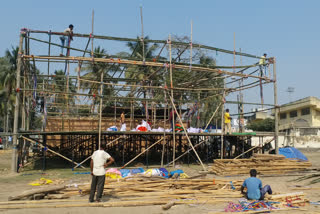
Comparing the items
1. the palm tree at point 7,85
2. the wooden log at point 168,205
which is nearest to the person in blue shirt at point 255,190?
the wooden log at point 168,205

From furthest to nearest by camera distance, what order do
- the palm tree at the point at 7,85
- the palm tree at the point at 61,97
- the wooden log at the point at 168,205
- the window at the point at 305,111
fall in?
1. the window at the point at 305,111
2. the palm tree at the point at 7,85
3. the palm tree at the point at 61,97
4. the wooden log at the point at 168,205

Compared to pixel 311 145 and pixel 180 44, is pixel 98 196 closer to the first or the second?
pixel 180 44

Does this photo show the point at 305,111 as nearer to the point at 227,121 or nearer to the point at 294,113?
the point at 294,113

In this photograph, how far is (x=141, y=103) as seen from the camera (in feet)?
67.5

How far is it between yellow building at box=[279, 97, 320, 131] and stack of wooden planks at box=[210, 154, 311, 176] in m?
28.6

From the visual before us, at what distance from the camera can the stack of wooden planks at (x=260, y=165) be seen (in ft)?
41.9

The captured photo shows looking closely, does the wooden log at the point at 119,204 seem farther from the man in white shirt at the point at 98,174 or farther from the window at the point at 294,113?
the window at the point at 294,113

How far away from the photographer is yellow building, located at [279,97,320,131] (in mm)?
40688

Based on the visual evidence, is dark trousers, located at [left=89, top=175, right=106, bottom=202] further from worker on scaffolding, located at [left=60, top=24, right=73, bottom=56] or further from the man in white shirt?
worker on scaffolding, located at [left=60, top=24, right=73, bottom=56]

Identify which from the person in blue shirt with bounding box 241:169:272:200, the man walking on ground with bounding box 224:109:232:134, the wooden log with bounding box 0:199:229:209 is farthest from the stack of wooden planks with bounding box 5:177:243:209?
the man walking on ground with bounding box 224:109:232:134

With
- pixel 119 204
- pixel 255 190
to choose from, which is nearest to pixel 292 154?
pixel 255 190

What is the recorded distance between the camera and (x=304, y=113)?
1706 inches

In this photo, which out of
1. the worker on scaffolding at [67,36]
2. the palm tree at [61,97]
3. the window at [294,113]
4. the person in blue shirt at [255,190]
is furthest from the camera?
the window at [294,113]

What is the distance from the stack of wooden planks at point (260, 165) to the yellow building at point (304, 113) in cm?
2861
